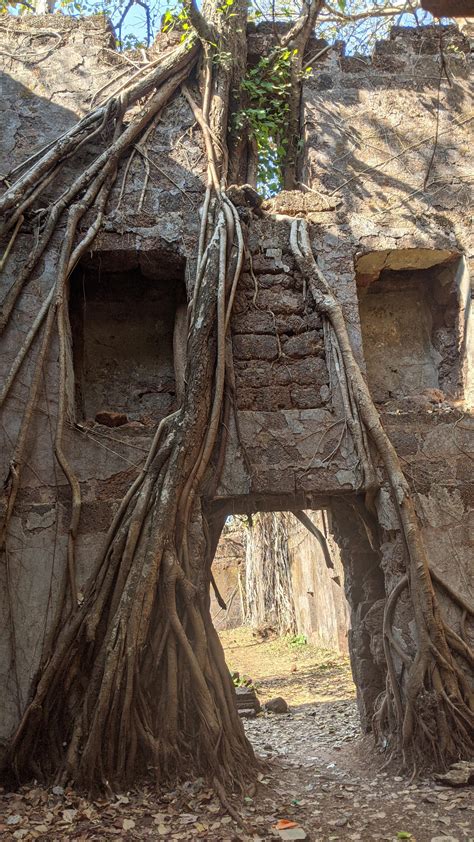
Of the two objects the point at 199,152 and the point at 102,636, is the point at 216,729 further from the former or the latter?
the point at 199,152

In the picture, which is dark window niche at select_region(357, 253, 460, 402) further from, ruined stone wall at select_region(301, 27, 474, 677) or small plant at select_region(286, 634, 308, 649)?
small plant at select_region(286, 634, 308, 649)

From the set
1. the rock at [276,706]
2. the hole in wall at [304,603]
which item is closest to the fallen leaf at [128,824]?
the hole in wall at [304,603]

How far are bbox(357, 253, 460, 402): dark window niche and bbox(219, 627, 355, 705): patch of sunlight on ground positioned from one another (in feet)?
9.83

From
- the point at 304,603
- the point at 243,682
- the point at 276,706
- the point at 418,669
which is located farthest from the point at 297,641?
the point at 418,669

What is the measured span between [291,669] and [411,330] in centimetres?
462

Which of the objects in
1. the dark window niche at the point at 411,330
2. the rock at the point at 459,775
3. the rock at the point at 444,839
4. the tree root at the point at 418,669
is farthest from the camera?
the dark window niche at the point at 411,330

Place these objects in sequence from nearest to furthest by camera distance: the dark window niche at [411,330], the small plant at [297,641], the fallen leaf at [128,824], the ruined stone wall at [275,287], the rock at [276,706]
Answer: the fallen leaf at [128,824] < the ruined stone wall at [275,287] < the dark window niche at [411,330] < the rock at [276,706] < the small plant at [297,641]

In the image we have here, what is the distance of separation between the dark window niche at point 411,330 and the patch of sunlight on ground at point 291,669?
2996 millimetres

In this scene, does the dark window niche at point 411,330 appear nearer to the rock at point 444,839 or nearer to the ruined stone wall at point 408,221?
the ruined stone wall at point 408,221

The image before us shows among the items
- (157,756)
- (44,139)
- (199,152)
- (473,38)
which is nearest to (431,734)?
(157,756)

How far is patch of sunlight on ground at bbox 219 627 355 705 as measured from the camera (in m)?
6.36

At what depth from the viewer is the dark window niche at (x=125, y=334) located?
425 cm

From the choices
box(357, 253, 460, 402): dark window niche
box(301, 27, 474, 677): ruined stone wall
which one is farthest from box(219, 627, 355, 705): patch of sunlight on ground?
box(357, 253, 460, 402): dark window niche

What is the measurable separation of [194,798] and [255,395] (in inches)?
80.3
